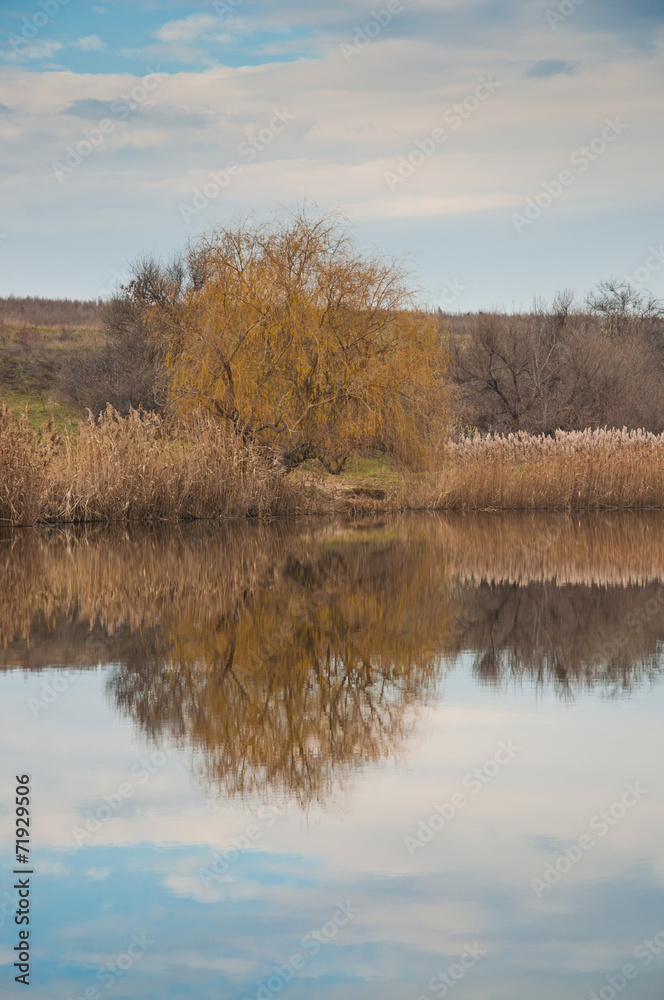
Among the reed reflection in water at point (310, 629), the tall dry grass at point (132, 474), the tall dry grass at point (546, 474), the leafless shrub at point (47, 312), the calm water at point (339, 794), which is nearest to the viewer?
the calm water at point (339, 794)

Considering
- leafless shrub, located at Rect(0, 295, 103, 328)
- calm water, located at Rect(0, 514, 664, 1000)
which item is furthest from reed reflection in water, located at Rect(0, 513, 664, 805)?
leafless shrub, located at Rect(0, 295, 103, 328)

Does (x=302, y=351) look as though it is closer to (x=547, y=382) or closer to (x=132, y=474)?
(x=132, y=474)

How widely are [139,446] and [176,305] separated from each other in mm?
4935

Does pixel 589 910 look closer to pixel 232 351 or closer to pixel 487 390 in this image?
pixel 232 351

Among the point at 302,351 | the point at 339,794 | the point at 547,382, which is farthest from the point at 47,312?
the point at 339,794

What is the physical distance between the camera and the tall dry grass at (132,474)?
1878cm

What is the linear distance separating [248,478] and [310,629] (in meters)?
12.3

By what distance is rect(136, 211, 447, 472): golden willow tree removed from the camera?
2294 centimetres

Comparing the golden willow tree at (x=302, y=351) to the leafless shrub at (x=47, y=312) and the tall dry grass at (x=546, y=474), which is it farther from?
the leafless shrub at (x=47, y=312)

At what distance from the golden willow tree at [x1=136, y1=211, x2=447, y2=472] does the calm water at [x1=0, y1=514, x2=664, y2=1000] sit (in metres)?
12.1

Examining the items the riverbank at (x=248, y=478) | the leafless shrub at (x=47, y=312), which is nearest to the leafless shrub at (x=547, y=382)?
the riverbank at (x=248, y=478)

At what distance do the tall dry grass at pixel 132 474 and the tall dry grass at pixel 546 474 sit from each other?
4.04m

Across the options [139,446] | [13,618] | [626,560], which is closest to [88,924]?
[13,618]

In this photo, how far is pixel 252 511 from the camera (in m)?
22.2
